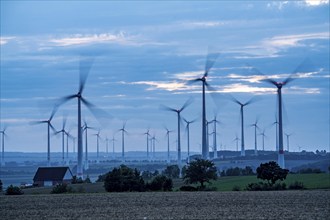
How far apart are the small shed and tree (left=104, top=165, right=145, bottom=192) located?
157 feet

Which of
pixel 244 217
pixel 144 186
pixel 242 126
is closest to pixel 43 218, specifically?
pixel 244 217

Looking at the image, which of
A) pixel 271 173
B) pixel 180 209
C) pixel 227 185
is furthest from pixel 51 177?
pixel 180 209

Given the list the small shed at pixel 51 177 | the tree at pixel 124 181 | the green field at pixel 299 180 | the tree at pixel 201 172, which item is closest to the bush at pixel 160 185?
the tree at pixel 124 181

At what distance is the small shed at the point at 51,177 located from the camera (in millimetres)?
148488

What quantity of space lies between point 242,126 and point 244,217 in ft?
466

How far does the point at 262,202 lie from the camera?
6769cm

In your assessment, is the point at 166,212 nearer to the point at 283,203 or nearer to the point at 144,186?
the point at 283,203

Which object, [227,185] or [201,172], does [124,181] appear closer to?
[201,172]

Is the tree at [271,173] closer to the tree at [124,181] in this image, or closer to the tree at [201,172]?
the tree at [201,172]

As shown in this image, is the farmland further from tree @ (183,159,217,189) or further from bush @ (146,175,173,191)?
tree @ (183,159,217,189)

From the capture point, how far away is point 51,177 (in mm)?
149750

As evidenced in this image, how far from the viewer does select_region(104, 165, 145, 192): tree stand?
100 m

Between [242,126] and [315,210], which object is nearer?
[315,210]

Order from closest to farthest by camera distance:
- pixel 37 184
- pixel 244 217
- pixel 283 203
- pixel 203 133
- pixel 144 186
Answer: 1. pixel 244 217
2. pixel 283 203
3. pixel 144 186
4. pixel 203 133
5. pixel 37 184
